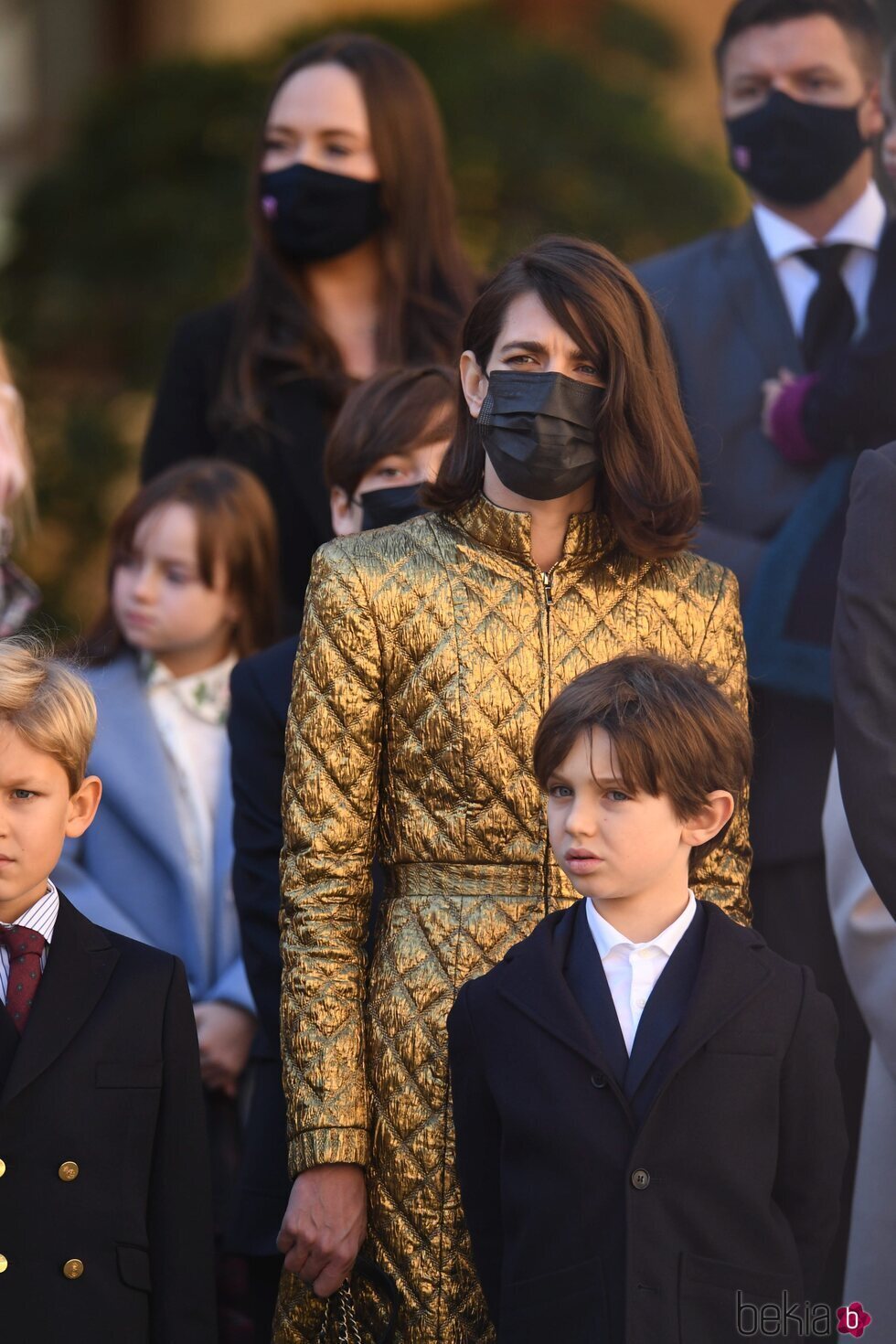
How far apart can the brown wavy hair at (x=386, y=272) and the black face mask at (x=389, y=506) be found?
2.79 feet

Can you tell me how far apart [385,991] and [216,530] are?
164 centimetres

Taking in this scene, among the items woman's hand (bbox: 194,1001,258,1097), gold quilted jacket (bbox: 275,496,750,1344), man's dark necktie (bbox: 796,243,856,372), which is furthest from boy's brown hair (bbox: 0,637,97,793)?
man's dark necktie (bbox: 796,243,856,372)

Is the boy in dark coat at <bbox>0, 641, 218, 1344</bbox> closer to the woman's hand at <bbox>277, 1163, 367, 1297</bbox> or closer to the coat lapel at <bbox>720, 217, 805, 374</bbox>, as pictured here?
the woman's hand at <bbox>277, 1163, 367, 1297</bbox>

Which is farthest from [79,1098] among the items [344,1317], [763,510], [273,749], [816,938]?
[763,510]

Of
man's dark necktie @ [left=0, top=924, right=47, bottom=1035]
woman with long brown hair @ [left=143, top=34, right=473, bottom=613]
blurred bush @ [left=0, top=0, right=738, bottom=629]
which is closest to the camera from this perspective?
man's dark necktie @ [left=0, top=924, right=47, bottom=1035]

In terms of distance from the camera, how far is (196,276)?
830 centimetres

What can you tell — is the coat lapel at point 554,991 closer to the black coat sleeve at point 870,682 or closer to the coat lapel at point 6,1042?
the black coat sleeve at point 870,682

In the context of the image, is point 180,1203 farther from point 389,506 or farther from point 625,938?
point 389,506

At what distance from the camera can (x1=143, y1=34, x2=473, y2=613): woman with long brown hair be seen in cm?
462

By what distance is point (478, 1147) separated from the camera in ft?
9.61

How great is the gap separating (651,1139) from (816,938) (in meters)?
1.22

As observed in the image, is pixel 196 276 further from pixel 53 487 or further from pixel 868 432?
pixel 868 432

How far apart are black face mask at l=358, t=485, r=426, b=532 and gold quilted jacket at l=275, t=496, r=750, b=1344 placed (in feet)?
1.76

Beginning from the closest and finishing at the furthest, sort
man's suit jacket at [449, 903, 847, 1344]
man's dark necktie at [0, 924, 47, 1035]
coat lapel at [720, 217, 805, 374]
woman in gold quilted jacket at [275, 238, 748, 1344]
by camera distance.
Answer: man's suit jacket at [449, 903, 847, 1344] → man's dark necktie at [0, 924, 47, 1035] → woman in gold quilted jacket at [275, 238, 748, 1344] → coat lapel at [720, 217, 805, 374]
